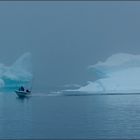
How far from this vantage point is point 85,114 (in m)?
14.4

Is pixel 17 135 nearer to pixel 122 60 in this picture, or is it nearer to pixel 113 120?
pixel 113 120

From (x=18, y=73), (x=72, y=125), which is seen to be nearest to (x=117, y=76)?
(x=18, y=73)

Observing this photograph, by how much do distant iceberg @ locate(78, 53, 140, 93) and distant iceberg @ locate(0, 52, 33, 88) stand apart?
299cm

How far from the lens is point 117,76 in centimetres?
2534

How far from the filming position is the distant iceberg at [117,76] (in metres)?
24.7

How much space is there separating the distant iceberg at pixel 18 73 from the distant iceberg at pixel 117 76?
9.81 ft

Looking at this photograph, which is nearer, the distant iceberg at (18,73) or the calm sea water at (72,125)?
the calm sea water at (72,125)

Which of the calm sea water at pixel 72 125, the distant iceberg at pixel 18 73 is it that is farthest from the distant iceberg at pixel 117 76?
the calm sea water at pixel 72 125

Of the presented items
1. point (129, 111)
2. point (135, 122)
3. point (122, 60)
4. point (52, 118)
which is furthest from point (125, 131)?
point (122, 60)

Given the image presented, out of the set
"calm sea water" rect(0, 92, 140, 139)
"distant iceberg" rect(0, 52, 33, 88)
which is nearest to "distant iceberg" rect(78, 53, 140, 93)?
"distant iceberg" rect(0, 52, 33, 88)

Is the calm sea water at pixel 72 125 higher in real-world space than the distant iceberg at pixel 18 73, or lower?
lower

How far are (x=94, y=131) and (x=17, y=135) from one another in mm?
1607

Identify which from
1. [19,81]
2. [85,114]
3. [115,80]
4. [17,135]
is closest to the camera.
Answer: [17,135]

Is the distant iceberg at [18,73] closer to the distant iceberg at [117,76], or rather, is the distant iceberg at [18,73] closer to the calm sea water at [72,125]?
the distant iceberg at [117,76]
